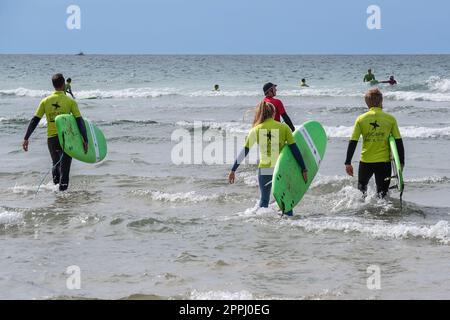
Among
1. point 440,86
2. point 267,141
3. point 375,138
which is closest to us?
point 267,141

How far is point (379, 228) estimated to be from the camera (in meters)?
7.11

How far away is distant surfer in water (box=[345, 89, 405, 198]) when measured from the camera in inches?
295

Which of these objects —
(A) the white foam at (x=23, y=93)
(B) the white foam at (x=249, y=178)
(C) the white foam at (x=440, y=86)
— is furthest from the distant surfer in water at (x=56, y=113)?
(A) the white foam at (x=23, y=93)

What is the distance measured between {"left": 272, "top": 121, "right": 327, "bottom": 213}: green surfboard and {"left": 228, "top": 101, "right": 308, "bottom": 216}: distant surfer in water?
0.34ft

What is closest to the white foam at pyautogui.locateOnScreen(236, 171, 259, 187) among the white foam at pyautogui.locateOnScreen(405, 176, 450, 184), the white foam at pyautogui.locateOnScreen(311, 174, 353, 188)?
the white foam at pyautogui.locateOnScreen(311, 174, 353, 188)

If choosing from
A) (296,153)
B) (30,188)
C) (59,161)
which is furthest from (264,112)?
(30,188)

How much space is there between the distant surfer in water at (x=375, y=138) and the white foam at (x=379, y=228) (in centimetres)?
57

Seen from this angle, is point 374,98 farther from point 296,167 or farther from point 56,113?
point 56,113

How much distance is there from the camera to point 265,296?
5086 millimetres

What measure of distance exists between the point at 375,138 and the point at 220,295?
3.26 m

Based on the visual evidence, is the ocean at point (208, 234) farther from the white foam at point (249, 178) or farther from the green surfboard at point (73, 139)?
the green surfboard at point (73, 139)

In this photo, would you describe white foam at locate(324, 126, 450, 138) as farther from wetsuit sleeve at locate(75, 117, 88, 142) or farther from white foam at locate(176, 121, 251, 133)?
wetsuit sleeve at locate(75, 117, 88, 142)

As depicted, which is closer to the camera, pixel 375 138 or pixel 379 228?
pixel 379 228
